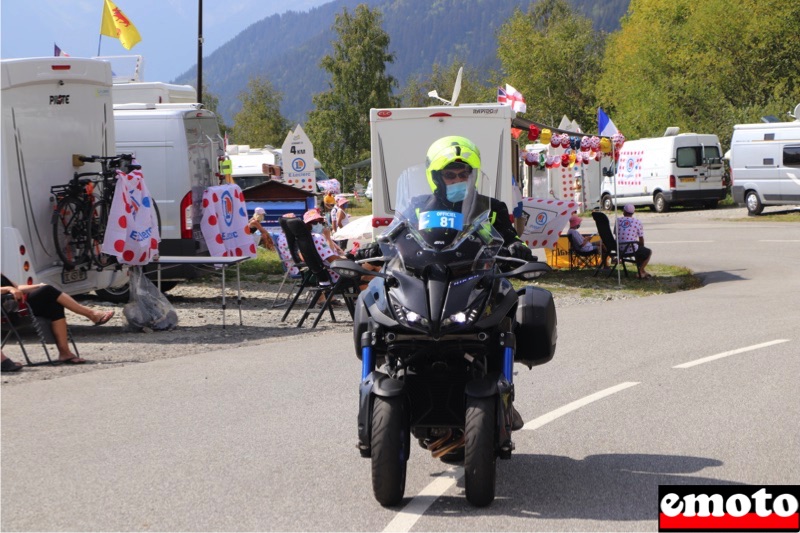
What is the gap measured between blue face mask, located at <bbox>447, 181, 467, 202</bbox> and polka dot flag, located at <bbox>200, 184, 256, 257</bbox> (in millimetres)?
10680

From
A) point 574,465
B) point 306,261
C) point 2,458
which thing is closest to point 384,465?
point 574,465

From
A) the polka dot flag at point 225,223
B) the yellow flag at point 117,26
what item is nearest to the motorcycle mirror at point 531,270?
the polka dot flag at point 225,223

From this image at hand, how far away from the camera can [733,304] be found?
610 inches

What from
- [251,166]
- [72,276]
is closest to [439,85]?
[251,166]

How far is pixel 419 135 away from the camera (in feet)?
60.1

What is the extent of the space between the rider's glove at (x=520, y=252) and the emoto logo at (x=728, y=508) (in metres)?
1.35

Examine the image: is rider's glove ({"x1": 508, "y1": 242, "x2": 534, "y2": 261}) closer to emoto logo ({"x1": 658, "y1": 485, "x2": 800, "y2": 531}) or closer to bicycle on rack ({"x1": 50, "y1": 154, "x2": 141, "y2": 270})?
emoto logo ({"x1": 658, "y1": 485, "x2": 800, "y2": 531})

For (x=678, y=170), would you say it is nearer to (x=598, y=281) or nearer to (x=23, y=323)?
(x=598, y=281)

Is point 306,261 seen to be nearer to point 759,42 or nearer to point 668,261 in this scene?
point 668,261

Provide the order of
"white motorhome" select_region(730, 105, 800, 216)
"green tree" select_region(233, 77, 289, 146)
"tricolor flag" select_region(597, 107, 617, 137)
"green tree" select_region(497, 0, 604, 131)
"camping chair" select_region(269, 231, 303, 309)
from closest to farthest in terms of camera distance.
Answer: "camping chair" select_region(269, 231, 303, 309) → "tricolor flag" select_region(597, 107, 617, 137) → "white motorhome" select_region(730, 105, 800, 216) → "green tree" select_region(497, 0, 604, 131) → "green tree" select_region(233, 77, 289, 146)

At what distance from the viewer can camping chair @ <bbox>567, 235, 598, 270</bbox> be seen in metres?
21.1

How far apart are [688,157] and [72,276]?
102 feet

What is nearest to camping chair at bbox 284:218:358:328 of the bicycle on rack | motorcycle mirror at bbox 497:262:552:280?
the bicycle on rack

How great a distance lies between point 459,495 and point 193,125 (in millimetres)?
11880
